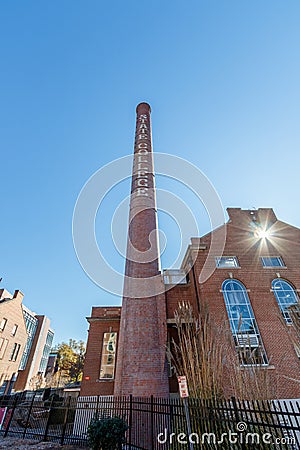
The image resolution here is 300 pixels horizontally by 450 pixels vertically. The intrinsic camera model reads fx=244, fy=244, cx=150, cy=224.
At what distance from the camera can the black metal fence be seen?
187 inches

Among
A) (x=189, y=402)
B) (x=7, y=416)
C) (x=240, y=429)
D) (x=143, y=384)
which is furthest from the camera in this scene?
(x=7, y=416)

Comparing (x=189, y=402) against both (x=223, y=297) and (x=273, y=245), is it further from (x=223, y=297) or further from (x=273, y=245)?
(x=273, y=245)

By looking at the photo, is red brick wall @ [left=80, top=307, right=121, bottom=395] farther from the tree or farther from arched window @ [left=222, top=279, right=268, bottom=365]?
the tree

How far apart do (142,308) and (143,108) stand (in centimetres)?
1683

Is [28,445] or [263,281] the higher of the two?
[263,281]

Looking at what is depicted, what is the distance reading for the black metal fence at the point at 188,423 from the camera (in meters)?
4.75

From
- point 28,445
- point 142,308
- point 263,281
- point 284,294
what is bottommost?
point 28,445

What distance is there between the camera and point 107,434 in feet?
19.1

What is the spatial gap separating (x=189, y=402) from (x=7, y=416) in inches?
345

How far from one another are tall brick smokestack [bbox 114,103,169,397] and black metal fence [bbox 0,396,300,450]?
89 centimetres

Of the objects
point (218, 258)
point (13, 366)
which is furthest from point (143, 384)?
point (13, 366)

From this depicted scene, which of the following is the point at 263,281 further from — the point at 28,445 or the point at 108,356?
the point at 28,445

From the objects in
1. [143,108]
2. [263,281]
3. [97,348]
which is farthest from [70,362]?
[143,108]

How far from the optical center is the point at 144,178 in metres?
15.0
